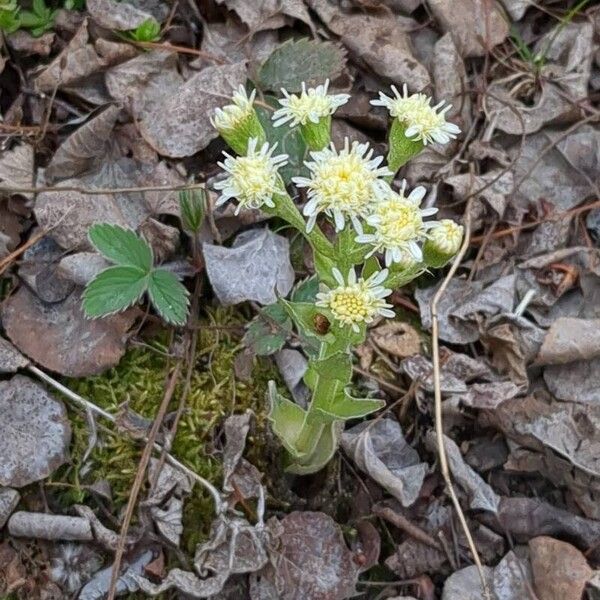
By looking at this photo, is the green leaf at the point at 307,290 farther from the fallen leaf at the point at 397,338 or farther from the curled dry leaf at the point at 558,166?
the curled dry leaf at the point at 558,166

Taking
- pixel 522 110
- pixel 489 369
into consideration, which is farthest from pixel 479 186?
pixel 489 369

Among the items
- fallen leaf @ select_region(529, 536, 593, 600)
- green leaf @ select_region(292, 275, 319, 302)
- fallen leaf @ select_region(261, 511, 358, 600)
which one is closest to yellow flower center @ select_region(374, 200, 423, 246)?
green leaf @ select_region(292, 275, 319, 302)

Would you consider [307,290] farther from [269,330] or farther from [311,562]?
[311,562]

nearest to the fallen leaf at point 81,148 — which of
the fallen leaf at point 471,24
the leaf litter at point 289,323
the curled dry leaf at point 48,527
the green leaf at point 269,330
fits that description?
the leaf litter at point 289,323

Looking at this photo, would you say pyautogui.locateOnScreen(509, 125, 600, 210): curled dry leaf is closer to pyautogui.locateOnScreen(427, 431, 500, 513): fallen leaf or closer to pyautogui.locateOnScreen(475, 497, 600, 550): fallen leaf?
pyautogui.locateOnScreen(427, 431, 500, 513): fallen leaf

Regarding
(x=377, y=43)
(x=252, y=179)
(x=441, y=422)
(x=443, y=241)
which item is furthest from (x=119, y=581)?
(x=377, y=43)

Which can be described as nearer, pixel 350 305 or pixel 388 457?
pixel 350 305
